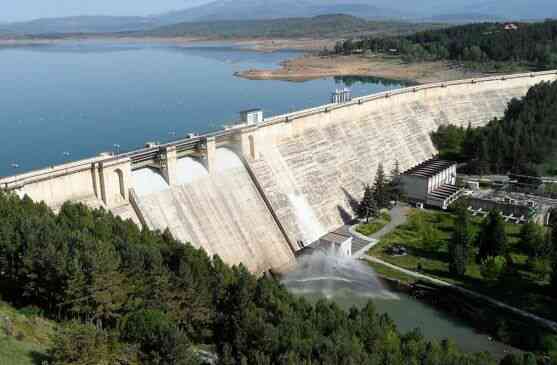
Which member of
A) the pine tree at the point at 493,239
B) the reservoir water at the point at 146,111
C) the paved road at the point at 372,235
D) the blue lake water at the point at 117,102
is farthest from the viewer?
the blue lake water at the point at 117,102

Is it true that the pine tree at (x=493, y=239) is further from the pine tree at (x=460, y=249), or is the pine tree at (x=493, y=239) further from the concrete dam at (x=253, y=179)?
the concrete dam at (x=253, y=179)

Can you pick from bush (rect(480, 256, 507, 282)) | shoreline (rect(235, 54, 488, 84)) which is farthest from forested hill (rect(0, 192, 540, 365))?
shoreline (rect(235, 54, 488, 84))

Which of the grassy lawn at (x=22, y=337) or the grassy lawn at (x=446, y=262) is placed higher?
the grassy lawn at (x=22, y=337)

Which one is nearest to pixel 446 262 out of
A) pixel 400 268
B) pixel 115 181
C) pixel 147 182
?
pixel 400 268

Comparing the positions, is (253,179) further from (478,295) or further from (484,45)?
(484,45)

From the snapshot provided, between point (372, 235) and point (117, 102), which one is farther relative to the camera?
point (117, 102)

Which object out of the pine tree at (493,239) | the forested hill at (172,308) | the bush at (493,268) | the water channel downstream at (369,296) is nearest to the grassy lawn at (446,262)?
the bush at (493,268)

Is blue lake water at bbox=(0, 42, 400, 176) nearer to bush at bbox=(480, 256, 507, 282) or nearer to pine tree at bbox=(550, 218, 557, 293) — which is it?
bush at bbox=(480, 256, 507, 282)
